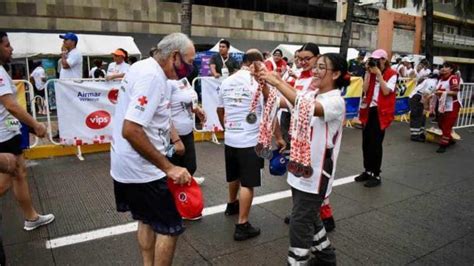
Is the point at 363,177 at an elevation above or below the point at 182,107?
below

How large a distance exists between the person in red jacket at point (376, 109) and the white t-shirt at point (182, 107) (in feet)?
8.94

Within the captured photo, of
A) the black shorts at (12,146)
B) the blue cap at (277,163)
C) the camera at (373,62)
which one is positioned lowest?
the blue cap at (277,163)

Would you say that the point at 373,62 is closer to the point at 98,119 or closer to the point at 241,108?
the point at 241,108

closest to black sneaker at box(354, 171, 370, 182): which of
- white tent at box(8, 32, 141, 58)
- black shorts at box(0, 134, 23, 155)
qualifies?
black shorts at box(0, 134, 23, 155)

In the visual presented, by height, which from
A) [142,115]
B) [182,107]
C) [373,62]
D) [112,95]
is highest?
[373,62]

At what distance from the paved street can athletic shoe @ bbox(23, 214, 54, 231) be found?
0.06 m

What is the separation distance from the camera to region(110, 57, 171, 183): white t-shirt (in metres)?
2.23

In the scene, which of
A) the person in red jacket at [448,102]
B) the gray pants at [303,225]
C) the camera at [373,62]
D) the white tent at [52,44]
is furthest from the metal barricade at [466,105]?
the white tent at [52,44]

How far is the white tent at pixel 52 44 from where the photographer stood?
44.4 feet

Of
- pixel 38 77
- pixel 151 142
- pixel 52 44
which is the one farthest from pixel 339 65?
pixel 52 44

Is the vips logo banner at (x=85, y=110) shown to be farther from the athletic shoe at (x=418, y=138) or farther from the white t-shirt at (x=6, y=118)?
the athletic shoe at (x=418, y=138)

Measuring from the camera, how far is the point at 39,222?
3.88m

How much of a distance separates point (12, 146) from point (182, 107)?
5.43ft

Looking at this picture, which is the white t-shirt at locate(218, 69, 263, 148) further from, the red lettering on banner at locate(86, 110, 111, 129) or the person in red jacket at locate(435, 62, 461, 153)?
the person in red jacket at locate(435, 62, 461, 153)
